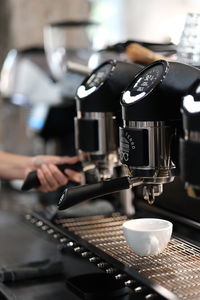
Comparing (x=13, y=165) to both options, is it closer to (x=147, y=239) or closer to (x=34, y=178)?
(x=34, y=178)

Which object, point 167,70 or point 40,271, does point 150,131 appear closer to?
point 167,70

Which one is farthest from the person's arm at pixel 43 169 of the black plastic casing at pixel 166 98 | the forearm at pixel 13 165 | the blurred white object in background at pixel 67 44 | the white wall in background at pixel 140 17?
the white wall in background at pixel 140 17

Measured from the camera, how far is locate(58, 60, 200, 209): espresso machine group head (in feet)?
3.81

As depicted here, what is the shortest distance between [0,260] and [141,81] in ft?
1.93

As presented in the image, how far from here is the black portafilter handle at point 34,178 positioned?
1.50m

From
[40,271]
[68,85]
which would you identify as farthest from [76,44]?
[40,271]

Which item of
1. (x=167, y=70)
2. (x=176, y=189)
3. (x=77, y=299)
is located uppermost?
(x=167, y=70)

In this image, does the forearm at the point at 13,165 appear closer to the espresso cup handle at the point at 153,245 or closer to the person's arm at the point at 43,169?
the person's arm at the point at 43,169

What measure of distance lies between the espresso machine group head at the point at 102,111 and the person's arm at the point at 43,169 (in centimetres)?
15

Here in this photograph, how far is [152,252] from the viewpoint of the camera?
1.25 m

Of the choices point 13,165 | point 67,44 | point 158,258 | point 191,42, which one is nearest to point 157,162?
point 158,258

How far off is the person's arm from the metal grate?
0.33 ft

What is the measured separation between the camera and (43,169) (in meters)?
1.56

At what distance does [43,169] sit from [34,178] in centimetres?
4
